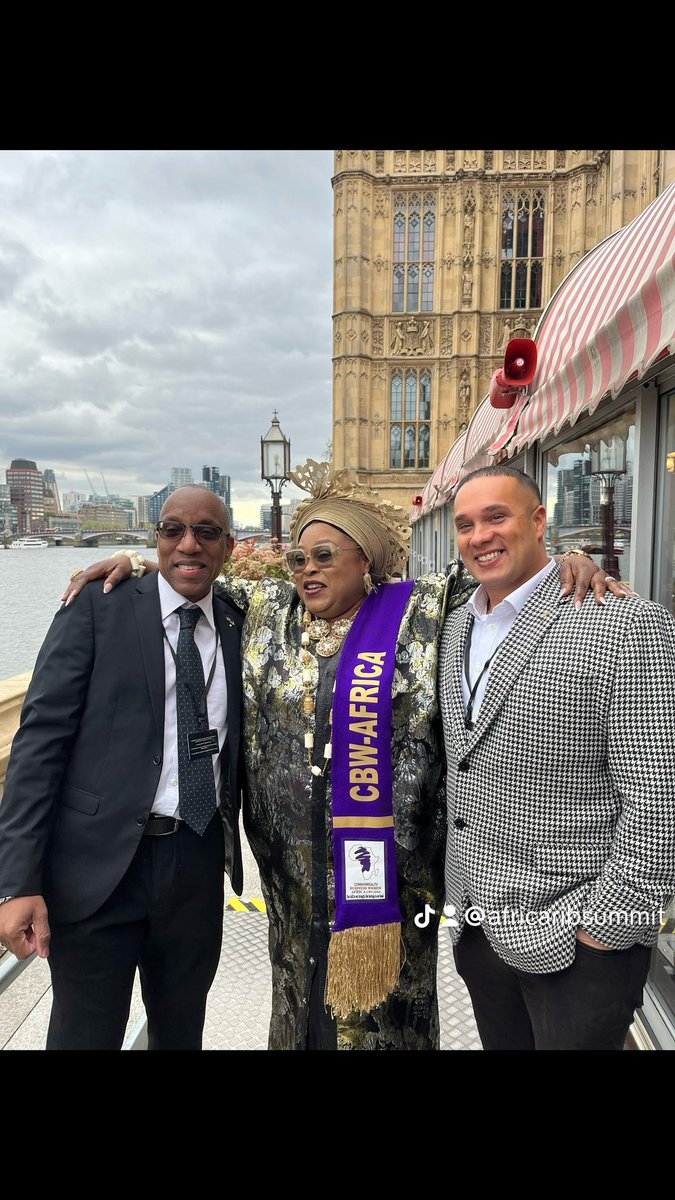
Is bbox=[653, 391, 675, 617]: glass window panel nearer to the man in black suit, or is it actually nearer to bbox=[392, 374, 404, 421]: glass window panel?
the man in black suit

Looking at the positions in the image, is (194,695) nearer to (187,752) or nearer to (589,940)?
(187,752)

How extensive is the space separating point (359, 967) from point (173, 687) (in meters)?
0.86

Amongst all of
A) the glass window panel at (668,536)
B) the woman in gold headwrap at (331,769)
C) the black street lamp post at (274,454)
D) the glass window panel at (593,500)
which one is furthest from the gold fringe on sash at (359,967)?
the black street lamp post at (274,454)

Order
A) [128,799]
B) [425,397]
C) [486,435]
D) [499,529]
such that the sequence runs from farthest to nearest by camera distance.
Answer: [425,397], [486,435], [128,799], [499,529]

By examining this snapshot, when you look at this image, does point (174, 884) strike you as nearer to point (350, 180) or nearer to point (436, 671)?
point (436, 671)

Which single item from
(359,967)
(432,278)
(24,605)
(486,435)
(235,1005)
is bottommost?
(235,1005)

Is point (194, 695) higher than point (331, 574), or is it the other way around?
point (331, 574)

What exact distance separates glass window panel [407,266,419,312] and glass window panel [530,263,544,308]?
4144 millimetres

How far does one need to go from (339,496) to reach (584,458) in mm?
2349

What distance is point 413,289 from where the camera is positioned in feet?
82.6

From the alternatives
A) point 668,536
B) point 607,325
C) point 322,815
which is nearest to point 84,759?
point 322,815

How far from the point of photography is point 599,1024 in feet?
4.52

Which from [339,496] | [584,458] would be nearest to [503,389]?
[584,458]

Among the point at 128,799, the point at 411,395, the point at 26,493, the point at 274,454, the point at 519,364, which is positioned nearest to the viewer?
the point at 128,799
